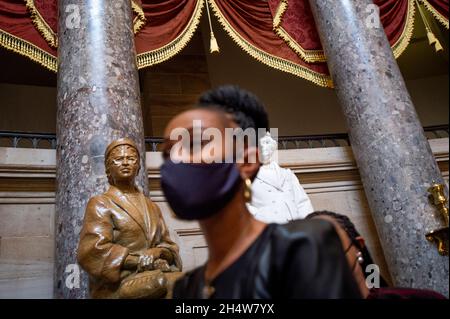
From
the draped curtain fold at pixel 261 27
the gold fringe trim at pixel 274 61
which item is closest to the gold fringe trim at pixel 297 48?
the draped curtain fold at pixel 261 27

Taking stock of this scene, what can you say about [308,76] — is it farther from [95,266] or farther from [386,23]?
[95,266]

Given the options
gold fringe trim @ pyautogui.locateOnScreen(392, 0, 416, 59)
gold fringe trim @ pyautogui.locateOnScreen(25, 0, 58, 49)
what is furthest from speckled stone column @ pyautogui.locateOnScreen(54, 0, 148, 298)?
gold fringe trim @ pyautogui.locateOnScreen(392, 0, 416, 59)

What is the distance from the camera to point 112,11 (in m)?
3.67

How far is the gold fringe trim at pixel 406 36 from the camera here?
517cm

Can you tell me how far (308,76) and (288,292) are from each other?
15.0 feet

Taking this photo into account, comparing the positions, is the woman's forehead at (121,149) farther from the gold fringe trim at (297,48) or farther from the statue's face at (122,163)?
the gold fringe trim at (297,48)

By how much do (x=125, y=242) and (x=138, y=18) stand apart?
308 centimetres

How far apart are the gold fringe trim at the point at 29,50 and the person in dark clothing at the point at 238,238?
351 centimetres

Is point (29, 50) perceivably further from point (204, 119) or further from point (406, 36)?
point (406, 36)

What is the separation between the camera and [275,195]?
3.31 meters

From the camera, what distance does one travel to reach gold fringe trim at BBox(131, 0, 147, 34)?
4510mm

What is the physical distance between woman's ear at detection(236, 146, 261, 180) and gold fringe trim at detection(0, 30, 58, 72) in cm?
353

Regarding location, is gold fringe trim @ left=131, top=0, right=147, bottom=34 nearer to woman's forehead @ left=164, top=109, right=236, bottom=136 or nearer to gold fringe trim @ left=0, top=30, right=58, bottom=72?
gold fringe trim @ left=0, top=30, right=58, bottom=72
